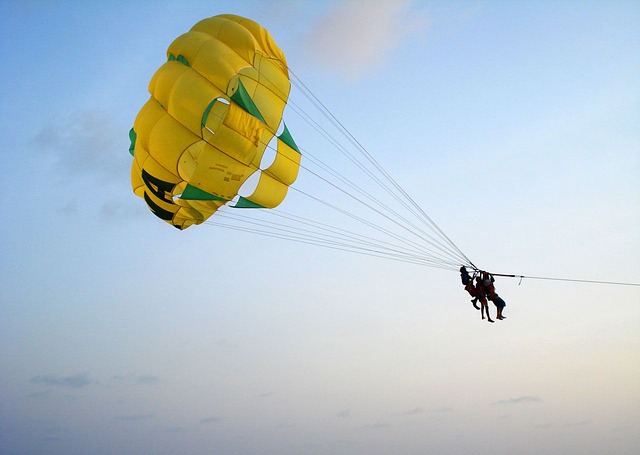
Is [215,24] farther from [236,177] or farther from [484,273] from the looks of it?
[484,273]

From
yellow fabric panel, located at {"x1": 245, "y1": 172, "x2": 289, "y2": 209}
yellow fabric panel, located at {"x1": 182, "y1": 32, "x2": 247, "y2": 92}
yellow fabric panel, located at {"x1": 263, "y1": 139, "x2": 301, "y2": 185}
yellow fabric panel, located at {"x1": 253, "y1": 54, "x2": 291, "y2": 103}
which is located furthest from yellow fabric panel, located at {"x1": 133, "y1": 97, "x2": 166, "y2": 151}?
yellow fabric panel, located at {"x1": 263, "y1": 139, "x2": 301, "y2": 185}

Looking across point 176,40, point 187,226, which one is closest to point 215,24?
point 176,40

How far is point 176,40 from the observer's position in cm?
1642

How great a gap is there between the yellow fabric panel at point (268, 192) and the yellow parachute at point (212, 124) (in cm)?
3

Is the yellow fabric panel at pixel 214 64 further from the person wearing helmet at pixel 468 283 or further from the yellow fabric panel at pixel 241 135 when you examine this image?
the person wearing helmet at pixel 468 283

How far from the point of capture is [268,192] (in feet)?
56.4

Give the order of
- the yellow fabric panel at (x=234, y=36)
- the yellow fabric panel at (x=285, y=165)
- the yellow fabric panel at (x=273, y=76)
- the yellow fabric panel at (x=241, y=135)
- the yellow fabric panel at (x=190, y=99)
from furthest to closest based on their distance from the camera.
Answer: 1. the yellow fabric panel at (x=285, y=165)
2. the yellow fabric panel at (x=273, y=76)
3. the yellow fabric panel at (x=234, y=36)
4. the yellow fabric panel at (x=241, y=135)
5. the yellow fabric panel at (x=190, y=99)

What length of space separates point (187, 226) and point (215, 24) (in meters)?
5.26

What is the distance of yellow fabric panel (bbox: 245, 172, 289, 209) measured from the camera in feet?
55.6

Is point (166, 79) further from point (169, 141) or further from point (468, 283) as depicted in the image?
point (468, 283)

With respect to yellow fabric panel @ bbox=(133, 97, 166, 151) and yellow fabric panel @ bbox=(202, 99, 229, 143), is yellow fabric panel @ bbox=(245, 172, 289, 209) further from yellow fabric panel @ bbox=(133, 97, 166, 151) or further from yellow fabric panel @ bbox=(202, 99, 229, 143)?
yellow fabric panel @ bbox=(133, 97, 166, 151)

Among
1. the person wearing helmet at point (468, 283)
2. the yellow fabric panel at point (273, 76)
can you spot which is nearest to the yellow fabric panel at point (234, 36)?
the yellow fabric panel at point (273, 76)

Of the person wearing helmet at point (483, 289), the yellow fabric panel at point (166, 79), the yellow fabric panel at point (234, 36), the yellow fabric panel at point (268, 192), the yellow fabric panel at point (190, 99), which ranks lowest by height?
the person wearing helmet at point (483, 289)

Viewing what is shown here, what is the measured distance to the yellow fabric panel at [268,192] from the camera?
16938 millimetres
